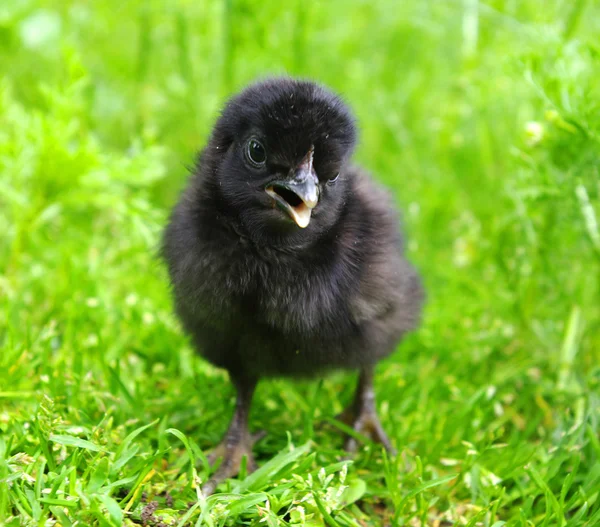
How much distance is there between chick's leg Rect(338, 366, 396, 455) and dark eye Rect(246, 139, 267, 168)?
1166 mm

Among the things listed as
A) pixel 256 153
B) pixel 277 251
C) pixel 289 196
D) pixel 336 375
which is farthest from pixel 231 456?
pixel 256 153

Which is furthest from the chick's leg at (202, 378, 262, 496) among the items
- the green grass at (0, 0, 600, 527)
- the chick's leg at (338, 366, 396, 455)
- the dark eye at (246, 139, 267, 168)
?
the dark eye at (246, 139, 267, 168)

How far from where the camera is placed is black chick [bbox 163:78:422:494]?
2564mm

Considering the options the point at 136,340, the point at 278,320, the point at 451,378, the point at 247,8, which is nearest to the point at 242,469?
the point at 278,320

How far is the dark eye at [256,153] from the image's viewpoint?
8.54 ft

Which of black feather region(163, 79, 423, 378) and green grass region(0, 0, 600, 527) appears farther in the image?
green grass region(0, 0, 600, 527)

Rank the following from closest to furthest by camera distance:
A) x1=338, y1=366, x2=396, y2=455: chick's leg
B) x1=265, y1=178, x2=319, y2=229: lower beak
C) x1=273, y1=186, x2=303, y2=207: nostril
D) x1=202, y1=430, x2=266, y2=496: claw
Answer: x1=265, y1=178, x2=319, y2=229: lower beak → x1=273, y1=186, x2=303, y2=207: nostril → x1=202, y1=430, x2=266, y2=496: claw → x1=338, y1=366, x2=396, y2=455: chick's leg

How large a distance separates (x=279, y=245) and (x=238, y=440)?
0.93 metres

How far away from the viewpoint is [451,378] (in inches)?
151

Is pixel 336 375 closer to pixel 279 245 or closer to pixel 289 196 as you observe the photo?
pixel 279 245

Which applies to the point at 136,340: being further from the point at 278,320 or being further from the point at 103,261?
the point at 278,320

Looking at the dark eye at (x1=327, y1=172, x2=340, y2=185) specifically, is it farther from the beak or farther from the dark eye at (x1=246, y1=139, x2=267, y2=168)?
the dark eye at (x1=246, y1=139, x2=267, y2=168)

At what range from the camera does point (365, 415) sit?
3.38m

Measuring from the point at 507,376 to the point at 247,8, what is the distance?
109 inches
